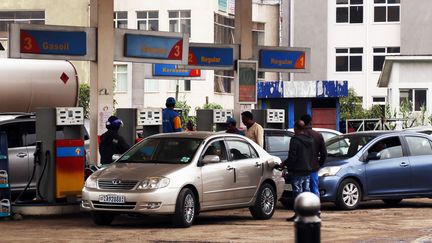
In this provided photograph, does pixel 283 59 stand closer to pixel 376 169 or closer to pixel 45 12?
pixel 376 169

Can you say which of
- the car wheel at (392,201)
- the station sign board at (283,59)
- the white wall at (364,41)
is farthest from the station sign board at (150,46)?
the white wall at (364,41)

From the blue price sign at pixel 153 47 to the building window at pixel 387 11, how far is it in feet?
174

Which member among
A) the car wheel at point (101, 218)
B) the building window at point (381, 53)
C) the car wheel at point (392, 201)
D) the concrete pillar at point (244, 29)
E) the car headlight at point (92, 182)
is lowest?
the car wheel at point (392, 201)

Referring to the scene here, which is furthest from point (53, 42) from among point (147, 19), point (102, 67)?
point (147, 19)

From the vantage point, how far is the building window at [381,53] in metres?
75.4

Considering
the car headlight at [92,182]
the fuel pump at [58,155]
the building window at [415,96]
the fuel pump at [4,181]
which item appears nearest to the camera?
the car headlight at [92,182]

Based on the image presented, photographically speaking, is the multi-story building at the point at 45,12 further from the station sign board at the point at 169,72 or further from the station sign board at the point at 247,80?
the station sign board at the point at 247,80

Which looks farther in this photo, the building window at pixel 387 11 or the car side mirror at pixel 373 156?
the building window at pixel 387 11

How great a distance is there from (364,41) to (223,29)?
386 inches

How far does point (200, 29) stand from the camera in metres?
70.8

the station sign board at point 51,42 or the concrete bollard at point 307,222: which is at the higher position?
the station sign board at point 51,42

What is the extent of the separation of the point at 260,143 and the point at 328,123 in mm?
23819

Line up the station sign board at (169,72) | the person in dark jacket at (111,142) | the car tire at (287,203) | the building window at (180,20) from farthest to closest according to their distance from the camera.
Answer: the building window at (180,20) < the station sign board at (169,72) < the car tire at (287,203) < the person in dark jacket at (111,142)

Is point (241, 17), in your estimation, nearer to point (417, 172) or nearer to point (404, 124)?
point (417, 172)
